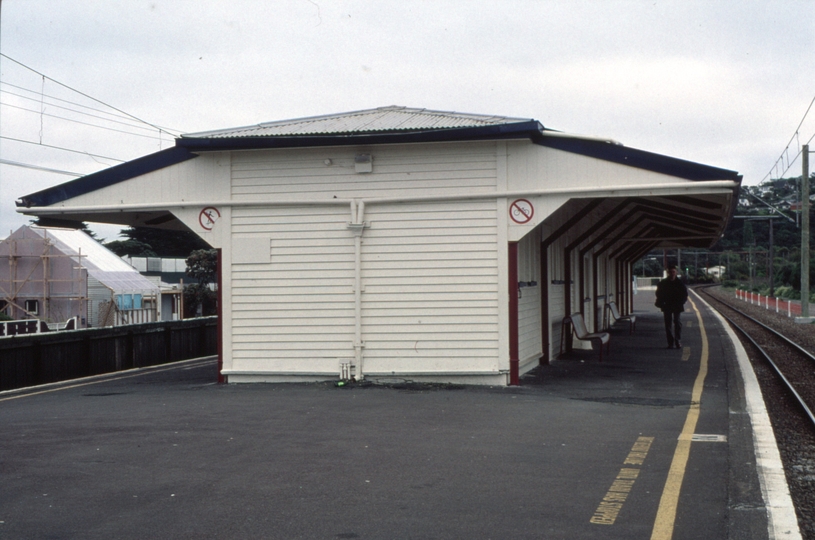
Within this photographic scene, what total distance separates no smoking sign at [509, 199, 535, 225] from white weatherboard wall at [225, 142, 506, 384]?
26 centimetres

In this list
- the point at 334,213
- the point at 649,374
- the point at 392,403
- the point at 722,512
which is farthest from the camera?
the point at 649,374

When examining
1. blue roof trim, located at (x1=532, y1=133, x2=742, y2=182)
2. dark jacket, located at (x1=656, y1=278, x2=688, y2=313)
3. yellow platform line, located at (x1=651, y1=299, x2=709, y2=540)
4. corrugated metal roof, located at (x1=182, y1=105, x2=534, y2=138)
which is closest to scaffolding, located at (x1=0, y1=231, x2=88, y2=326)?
corrugated metal roof, located at (x1=182, y1=105, x2=534, y2=138)

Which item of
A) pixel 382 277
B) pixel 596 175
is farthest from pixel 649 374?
pixel 382 277

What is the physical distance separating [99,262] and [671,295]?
1187 inches

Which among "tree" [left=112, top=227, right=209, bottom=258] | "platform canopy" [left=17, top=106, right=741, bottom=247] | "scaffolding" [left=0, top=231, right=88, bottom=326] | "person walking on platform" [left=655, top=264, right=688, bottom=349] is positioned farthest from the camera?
"tree" [left=112, top=227, right=209, bottom=258]

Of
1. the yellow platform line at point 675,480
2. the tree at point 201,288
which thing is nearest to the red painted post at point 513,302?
the yellow platform line at point 675,480

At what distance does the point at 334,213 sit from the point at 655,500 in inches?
281

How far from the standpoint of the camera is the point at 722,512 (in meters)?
5.11

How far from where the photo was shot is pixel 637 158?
10.7 metres

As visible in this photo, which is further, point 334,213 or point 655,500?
point 334,213

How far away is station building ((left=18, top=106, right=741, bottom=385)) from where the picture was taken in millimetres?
11141

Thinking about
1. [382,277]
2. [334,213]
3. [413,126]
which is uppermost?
[413,126]

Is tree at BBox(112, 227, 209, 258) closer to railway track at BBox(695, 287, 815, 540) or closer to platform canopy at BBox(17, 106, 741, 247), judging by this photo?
railway track at BBox(695, 287, 815, 540)

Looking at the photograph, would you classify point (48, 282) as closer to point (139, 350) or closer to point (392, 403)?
point (139, 350)
